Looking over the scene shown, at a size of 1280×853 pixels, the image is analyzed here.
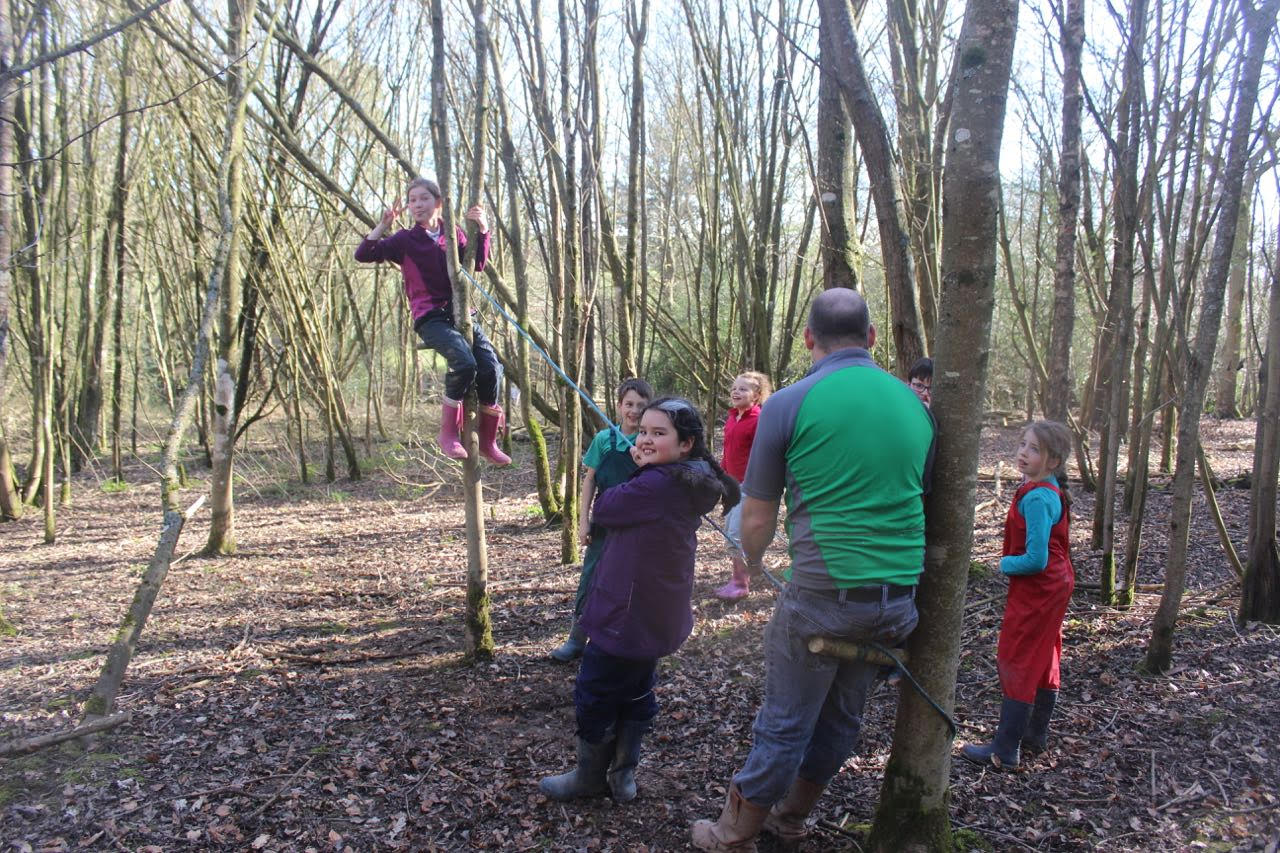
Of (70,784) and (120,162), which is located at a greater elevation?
(120,162)

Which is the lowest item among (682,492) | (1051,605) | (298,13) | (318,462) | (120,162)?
(318,462)

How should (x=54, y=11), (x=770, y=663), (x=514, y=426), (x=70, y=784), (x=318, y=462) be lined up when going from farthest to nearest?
1. (x=514, y=426)
2. (x=318, y=462)
3. (x=54, y=11)
4. (x=70, y=784)
5. (x=770, y=663)

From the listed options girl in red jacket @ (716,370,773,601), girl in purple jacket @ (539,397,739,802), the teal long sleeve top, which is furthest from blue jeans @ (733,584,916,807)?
girl in red jacket @ (716,370,773,601)

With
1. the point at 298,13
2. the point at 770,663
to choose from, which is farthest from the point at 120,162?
the point at 770,663

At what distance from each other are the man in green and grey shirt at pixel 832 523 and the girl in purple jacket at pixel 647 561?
0.40m

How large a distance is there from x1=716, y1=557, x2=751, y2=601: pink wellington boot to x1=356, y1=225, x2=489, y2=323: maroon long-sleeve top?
2.68 m

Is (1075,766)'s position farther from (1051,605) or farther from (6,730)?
(6,730)

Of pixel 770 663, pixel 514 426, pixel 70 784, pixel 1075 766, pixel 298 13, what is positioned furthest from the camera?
pixel 514 426

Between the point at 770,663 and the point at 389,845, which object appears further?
the point at 389,845

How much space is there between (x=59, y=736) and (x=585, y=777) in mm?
2240

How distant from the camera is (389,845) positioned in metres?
2.74

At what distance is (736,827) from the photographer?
8.02ft

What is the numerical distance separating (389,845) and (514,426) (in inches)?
554

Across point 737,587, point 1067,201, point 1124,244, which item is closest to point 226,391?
point 737,587
